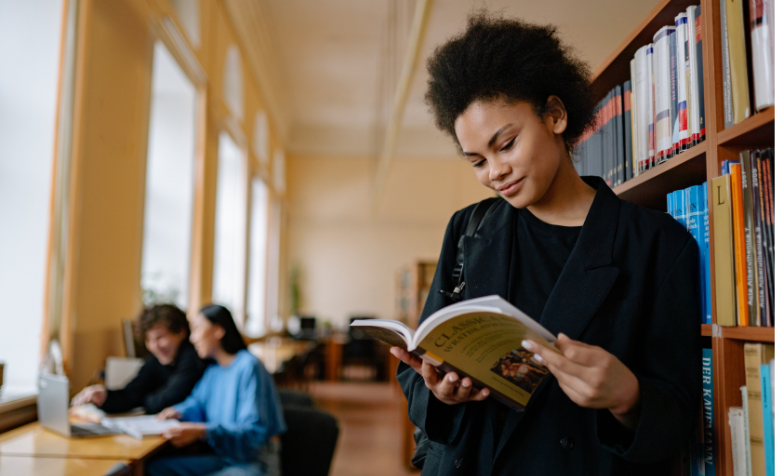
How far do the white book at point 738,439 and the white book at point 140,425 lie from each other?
87.8 inches

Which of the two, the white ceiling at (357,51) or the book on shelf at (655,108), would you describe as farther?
the white ceiling at (357,51)

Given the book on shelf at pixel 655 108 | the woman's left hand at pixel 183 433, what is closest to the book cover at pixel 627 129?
the book on shelf at pixel 655 108

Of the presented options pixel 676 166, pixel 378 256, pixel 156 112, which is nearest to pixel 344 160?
pixel 378 256

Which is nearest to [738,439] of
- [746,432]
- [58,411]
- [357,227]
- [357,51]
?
[746,432]

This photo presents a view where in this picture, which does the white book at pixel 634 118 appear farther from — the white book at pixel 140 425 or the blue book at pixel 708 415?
the white book at pixel 140 425

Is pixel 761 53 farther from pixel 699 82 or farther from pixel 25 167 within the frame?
pixel 25 167

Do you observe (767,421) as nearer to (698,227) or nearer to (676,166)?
(698,227)

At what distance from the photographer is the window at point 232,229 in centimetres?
844

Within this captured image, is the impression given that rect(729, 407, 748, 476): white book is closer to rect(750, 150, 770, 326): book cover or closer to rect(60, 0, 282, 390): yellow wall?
rect(750, 150, 770, 326): book cover

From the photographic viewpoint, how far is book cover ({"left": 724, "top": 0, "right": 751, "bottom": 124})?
1078mm

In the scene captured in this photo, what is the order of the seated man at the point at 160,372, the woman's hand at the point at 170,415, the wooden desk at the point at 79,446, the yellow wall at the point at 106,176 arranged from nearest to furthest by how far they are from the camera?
the wooden desk at the point at 79,446 < the woman's hand at the point at 170,415 < the seated man at the point at 160,372 < the yellow wall at the point at 106,176

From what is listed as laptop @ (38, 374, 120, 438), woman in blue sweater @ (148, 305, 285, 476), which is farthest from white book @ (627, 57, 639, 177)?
laptop @ (38, 374, 120, 438)

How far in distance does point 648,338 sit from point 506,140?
0.47 m

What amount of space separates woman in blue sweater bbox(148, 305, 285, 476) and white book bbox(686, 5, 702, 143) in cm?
221
